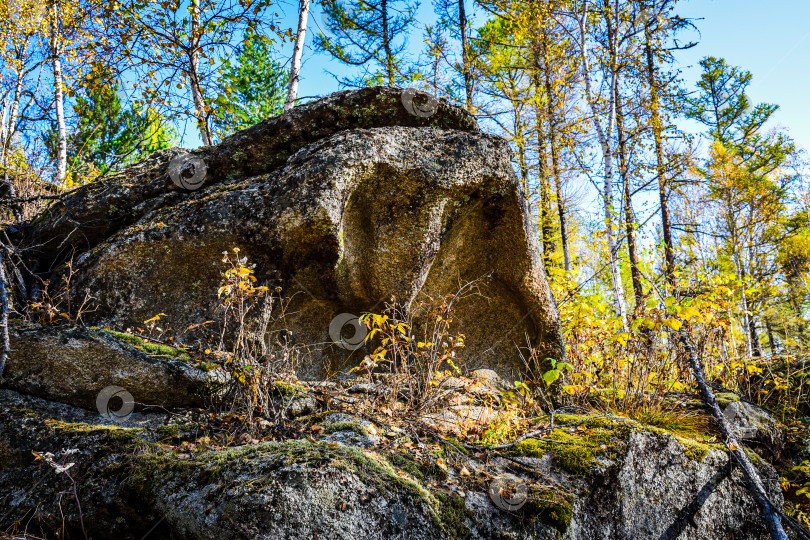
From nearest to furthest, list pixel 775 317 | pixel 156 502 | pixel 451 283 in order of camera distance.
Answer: pixel 156 502
pixel 451 283
pixel 775 317

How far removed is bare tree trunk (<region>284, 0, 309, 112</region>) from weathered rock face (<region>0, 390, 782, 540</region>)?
5.41 m

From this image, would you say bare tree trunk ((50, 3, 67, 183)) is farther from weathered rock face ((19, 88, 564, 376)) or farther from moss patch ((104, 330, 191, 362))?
moss patch ((104, 330, 191, 362))

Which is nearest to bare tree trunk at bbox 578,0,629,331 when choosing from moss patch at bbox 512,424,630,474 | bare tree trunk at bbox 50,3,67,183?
moss patch at bbox 512,424,630,474

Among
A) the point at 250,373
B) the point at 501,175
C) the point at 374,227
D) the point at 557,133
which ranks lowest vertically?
the point at 250,373

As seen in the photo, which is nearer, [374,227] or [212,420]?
[212,420]

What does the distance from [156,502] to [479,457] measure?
5.49 feet

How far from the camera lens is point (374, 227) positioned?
4.32 m

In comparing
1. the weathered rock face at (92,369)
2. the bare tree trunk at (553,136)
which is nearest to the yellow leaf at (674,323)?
the weathered rock face at (92,369)

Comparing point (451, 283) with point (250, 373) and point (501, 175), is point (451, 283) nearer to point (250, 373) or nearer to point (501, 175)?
point (501, 175)

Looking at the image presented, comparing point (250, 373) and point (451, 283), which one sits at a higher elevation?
point (451, 283)

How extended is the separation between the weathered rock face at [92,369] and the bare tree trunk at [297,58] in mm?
4787

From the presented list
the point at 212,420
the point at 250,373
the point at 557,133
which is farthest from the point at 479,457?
the point at 557,133

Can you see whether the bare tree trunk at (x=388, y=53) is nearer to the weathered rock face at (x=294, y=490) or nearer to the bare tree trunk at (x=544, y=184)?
the bare tree trunk at (x=544, y=184)

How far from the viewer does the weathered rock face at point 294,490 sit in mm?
1746
